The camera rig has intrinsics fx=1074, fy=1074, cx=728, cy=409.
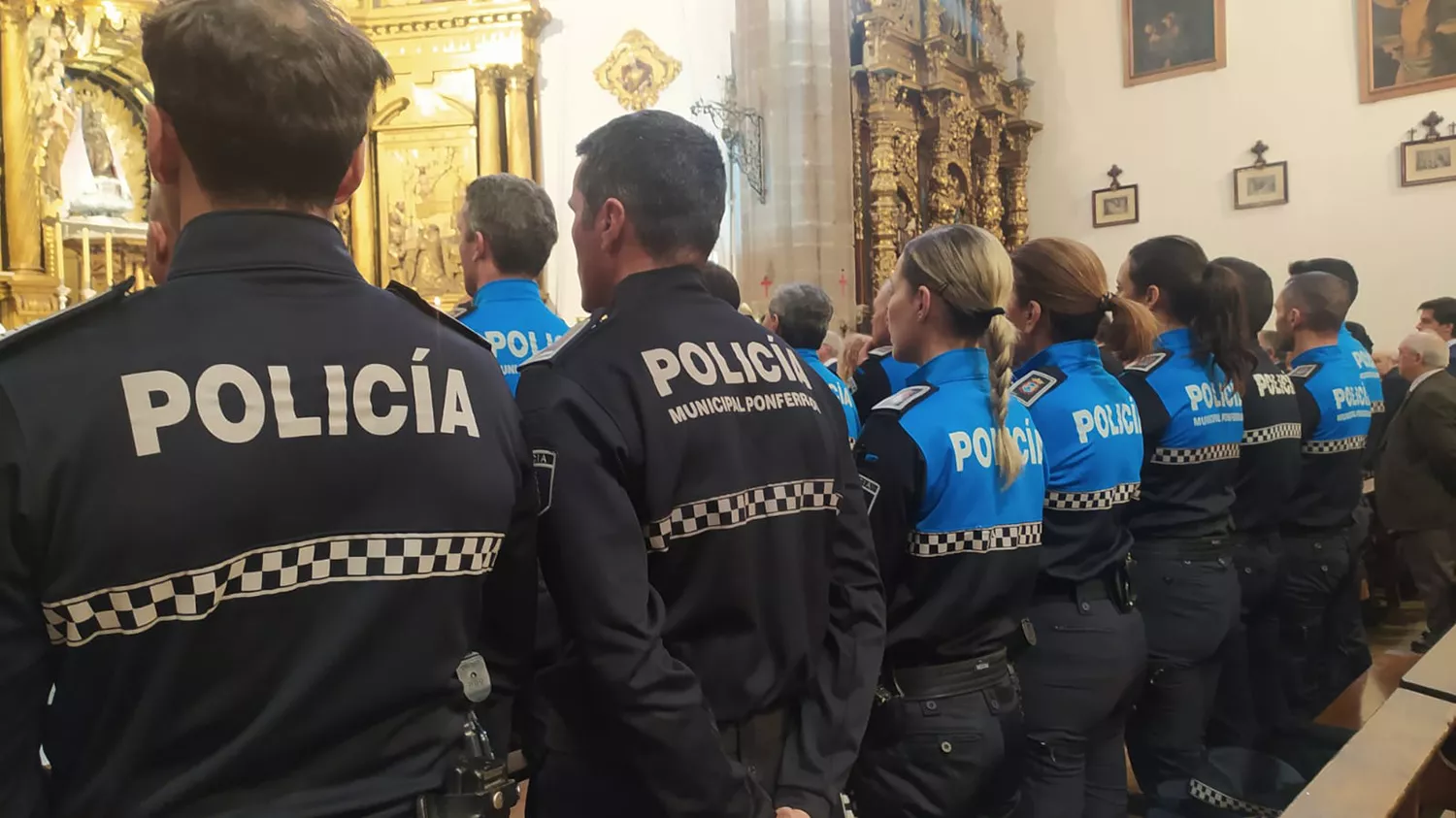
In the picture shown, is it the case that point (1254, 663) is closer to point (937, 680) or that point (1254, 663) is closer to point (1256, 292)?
point (1256, 292)

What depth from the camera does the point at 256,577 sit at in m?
1.09

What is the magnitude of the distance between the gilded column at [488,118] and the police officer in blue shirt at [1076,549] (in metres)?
7.31

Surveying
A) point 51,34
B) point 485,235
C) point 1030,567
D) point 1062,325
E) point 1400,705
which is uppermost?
point 51,34

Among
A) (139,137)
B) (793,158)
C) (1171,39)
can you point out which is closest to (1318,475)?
(793,158)

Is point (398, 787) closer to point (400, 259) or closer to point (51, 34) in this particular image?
point (51, 34)

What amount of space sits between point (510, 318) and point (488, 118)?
265 inches

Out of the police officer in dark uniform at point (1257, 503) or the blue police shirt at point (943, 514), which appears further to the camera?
the police officer in dark uniform at point (1257, 503)

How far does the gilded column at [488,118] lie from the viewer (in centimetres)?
938

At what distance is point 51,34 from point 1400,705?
867 cm

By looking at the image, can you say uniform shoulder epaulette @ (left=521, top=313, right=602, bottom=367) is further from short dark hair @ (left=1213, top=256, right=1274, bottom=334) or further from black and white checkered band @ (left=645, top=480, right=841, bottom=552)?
short dark hair @ (left=1213, top=256, right=1274, bottom=334)

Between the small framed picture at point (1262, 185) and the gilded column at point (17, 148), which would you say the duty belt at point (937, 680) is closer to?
the gilded column at point (17, 148)

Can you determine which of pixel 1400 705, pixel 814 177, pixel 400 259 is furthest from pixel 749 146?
pixel 1400 705

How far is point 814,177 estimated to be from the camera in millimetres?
9195

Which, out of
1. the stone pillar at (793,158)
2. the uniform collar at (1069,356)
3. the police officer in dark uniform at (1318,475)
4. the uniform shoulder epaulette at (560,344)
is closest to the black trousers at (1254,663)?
the police officer in dark uniform at (1318,475)
